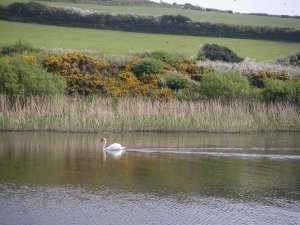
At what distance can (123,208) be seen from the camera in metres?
18.0

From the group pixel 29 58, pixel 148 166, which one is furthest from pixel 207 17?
pixel 148 166

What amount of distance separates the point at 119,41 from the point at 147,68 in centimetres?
2038

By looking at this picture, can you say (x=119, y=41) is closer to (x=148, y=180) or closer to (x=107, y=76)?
(x=107, y=76)

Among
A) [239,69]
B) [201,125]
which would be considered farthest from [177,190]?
[239,69]

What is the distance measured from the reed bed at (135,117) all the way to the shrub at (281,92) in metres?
4.09

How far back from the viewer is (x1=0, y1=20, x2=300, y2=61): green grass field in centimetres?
6134

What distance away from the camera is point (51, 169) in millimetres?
23078

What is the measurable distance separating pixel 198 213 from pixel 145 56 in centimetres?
3588

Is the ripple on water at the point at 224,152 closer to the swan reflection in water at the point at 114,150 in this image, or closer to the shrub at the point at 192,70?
the swan reflection in water at the point at 114,150

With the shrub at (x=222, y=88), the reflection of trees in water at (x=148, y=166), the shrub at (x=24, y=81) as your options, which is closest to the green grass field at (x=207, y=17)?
the shrub at (x=222, y=88)

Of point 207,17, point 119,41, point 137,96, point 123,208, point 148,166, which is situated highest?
point 207,17

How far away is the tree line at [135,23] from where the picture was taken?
2844 inches

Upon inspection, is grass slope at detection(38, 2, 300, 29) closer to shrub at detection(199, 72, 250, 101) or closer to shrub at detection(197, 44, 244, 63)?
shrub at detection(197, 44, 244, 63)

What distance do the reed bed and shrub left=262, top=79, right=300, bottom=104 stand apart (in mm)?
4092
